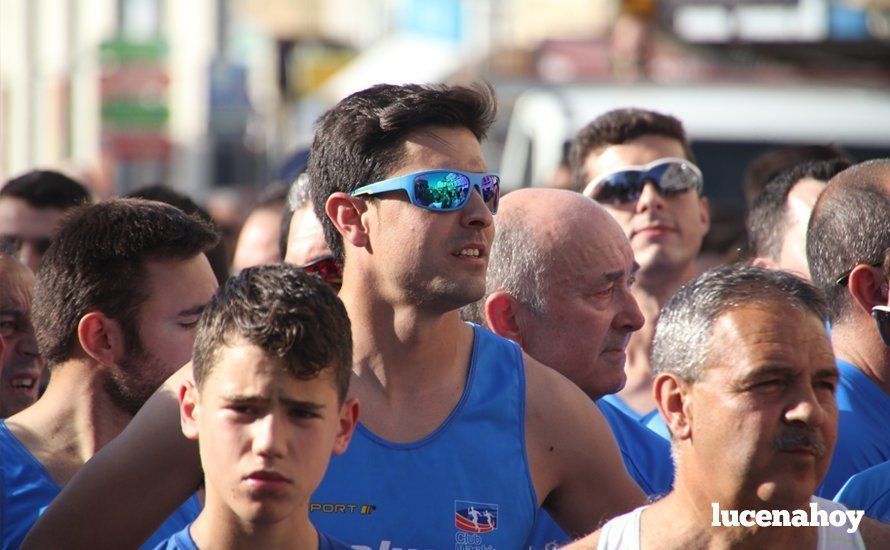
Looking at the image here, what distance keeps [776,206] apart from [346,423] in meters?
2.97

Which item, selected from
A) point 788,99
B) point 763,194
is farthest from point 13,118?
point 763,194

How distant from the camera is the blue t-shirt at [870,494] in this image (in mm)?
3520

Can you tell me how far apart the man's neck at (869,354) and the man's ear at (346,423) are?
67.3 inches

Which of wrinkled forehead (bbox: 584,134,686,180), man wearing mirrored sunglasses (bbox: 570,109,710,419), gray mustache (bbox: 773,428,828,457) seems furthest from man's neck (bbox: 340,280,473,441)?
wrinkled forehead (bbox: 584,134,686,180)

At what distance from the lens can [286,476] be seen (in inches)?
120

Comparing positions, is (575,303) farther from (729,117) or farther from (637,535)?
(729,117)

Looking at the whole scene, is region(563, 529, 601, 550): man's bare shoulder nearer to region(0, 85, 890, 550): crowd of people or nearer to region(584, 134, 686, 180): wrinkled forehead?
region(0, 85, 890, 550): crowd of people

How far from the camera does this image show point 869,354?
4262 mm

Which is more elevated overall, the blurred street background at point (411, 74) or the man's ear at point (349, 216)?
the blurred street background at point (411, 74)


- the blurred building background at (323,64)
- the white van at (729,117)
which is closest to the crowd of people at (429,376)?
the blurred building background at (323,64)

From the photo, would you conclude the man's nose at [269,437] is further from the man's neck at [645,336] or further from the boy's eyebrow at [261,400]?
the man's neck at [645,336]

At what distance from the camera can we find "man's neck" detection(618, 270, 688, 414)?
5898 mm

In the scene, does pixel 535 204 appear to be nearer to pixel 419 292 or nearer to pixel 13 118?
pixel 419 292

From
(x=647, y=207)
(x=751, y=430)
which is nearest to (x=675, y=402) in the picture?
(x=751, y=430)
